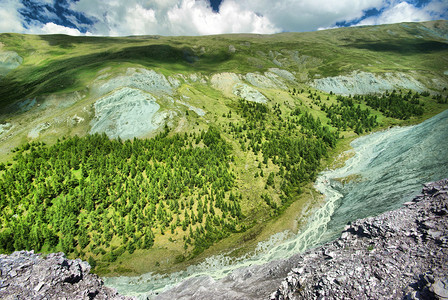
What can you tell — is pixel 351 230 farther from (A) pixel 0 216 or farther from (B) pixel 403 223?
(A) pixel 0 216

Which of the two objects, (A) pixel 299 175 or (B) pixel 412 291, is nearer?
(B) pixel 412 291

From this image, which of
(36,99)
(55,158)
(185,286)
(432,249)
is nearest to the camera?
(432,249)

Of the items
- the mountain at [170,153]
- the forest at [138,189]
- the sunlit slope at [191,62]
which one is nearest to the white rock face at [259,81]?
the mountain at [170,153]

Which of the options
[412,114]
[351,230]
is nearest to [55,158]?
[351,230]

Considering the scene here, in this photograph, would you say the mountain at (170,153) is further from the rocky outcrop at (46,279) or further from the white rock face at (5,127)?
the rocky outcrop at (46,279)

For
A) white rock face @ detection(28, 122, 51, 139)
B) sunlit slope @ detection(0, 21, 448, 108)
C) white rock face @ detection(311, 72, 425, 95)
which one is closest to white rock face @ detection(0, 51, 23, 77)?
sunlit slope @ detection(0, 21, 448, 108)

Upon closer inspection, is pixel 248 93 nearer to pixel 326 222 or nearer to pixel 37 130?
pixel 326 222
